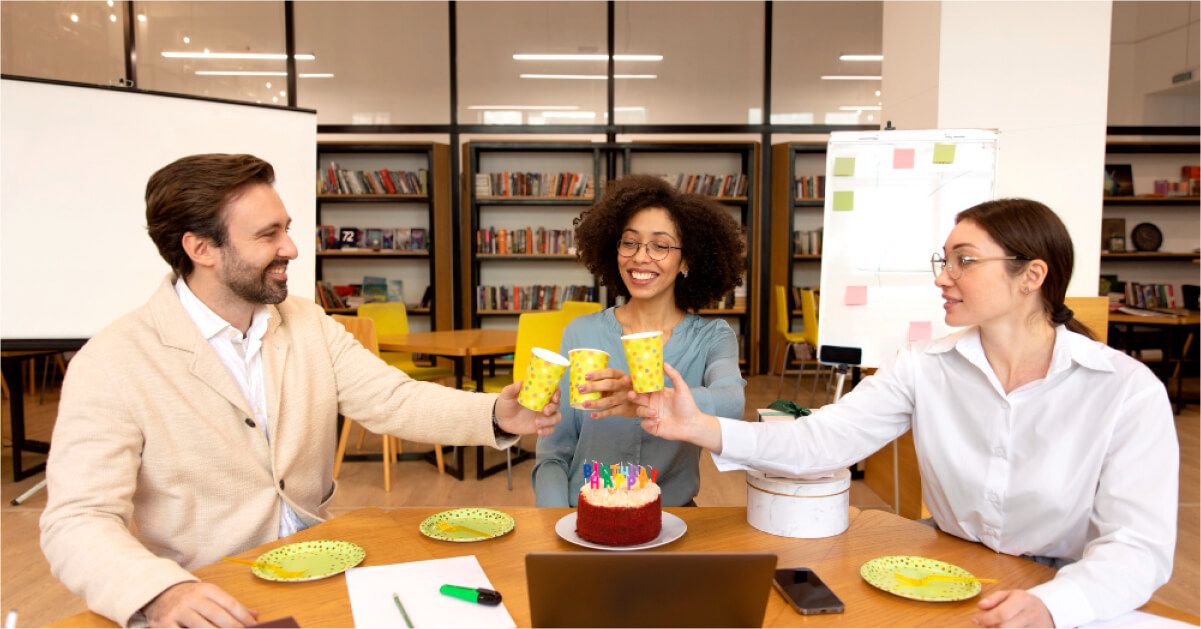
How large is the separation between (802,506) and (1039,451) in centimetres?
47

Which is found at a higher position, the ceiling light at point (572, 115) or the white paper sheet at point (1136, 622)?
the ceiling light at point (572, 115)

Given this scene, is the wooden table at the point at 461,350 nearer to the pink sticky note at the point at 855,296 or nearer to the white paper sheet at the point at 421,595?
the pink sticky note at the point at 855,296

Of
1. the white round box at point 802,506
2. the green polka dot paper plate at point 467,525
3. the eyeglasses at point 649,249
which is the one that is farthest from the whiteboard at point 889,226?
the green polka dot paper plate at point 467,525

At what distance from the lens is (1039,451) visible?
1497 mm

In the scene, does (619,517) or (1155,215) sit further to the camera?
(1155,215)

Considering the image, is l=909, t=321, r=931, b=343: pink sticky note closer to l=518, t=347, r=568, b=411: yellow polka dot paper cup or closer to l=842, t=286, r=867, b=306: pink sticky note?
l=842, t=286, r=867, b=306: pink sticky note

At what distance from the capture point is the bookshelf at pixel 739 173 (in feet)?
24.9

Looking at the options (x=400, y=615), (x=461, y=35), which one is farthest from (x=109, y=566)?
(x=461, y=35)

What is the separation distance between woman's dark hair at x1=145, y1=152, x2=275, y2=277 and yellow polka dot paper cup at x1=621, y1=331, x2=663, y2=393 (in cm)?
96

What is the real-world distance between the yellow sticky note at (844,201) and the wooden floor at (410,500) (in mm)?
1568

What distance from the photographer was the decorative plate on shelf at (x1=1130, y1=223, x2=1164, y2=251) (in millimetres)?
7711

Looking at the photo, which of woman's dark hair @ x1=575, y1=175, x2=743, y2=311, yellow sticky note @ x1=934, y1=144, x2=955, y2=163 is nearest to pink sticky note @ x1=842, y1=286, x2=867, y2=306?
yellow sticky note @ x1=934, y1=144, x2=955, y2=163

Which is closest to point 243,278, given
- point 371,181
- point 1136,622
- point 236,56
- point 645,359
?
point 645,359

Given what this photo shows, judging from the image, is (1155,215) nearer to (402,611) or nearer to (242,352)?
(242,352)
